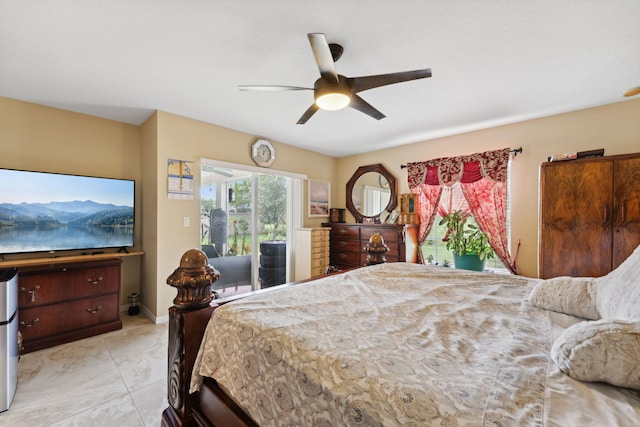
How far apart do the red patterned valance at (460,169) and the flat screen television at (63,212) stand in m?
3.96

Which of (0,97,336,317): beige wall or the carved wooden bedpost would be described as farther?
(0,97,336,317): beige wall

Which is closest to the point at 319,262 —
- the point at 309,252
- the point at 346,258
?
the point at 309,252

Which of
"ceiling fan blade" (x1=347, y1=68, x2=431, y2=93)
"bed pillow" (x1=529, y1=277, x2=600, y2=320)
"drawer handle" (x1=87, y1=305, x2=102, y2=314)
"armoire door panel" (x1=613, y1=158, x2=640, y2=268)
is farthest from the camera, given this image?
"drawer handle" (x1=87, y1=305, x2=102, y2=314)

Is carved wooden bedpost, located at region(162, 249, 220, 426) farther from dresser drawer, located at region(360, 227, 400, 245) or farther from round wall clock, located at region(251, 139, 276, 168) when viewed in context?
dresser drawer, located at region(360, 227, 400, 245)

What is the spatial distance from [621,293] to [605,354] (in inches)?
20.7

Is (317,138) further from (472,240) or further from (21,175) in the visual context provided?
(21,175)

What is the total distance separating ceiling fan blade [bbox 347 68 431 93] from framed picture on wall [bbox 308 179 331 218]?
2963mm

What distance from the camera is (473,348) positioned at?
0.89m

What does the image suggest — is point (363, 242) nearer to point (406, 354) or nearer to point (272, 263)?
point (272, 263)

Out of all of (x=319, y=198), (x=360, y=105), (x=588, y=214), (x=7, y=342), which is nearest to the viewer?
(x=7, y=342)

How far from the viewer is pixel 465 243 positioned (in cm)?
349

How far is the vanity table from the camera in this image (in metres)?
3.96

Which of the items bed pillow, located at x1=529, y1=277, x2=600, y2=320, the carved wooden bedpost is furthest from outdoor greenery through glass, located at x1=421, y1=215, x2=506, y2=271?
the carved wooden bedpost

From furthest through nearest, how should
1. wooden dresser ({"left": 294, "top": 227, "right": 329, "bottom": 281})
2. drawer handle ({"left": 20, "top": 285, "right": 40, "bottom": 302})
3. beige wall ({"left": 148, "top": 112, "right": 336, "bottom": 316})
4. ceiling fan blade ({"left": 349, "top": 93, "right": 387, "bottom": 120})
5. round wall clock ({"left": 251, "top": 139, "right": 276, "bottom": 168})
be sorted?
wooden dresser ({"left": 294, "top": 227, "right": 329, "bottom": 281}), round wall clock ({"left": 251, "top": 139, "right": 276, "bottom": 168}), beige wall ({"left": 148, "top": 112, "right": 336, "bottom": 316}), drawer handle ({"left": 20, "top": 285, "right": 40, "bottom": 302}), ceiling fan blade ({"left": 349, "top": 93, "right": 387, "bottom": 120})
